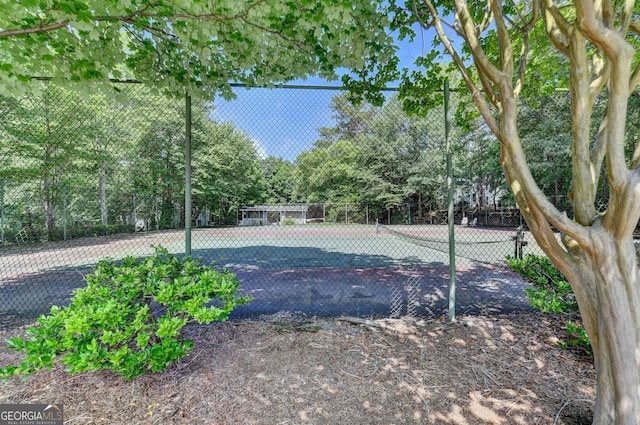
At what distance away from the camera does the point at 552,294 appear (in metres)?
2.65

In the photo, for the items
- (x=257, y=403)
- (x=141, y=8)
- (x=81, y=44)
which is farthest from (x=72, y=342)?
(x=141, y=8)

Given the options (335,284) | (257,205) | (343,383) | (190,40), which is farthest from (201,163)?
(343,383)

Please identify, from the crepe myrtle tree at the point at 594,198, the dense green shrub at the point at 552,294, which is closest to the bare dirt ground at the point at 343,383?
the dense green shrub at the point at 552,294

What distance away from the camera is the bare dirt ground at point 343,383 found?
1.73 metres

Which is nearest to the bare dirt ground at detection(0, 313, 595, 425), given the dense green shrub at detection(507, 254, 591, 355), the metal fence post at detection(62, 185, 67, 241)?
the dense green shrub at detection(507, 254, 591, 355)

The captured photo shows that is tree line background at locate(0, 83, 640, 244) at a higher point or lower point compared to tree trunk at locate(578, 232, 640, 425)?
higher

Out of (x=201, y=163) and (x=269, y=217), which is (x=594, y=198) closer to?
(x=269, y=217)

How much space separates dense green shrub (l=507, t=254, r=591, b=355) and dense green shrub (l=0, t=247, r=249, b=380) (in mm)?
2548

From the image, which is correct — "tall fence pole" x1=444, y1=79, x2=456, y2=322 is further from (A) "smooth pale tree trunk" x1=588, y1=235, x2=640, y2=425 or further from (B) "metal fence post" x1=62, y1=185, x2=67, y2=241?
(B) "metal fence post" x1=62, y1=185, x2=67, y2=241

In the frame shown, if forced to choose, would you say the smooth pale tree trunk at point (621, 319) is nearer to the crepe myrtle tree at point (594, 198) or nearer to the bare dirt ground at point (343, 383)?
the crepe myrtle tree at point (594, 198)

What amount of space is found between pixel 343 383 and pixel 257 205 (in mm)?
9537

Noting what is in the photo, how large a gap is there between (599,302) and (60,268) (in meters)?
8.63
